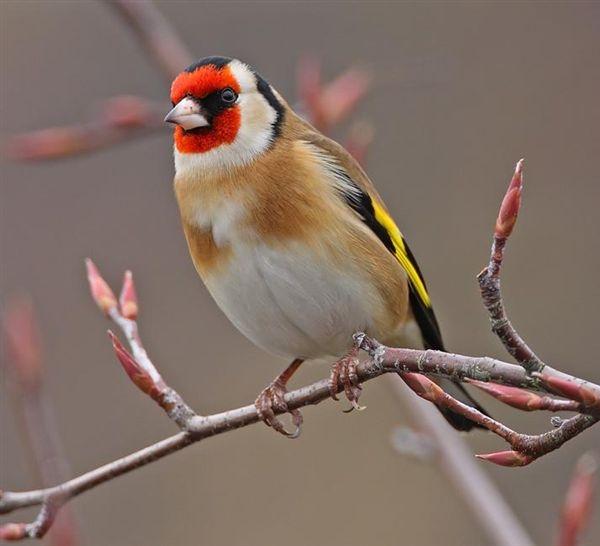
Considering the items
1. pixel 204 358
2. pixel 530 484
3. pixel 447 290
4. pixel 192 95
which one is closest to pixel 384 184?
pixel 447 290

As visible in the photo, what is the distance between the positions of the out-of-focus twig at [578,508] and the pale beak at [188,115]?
1.57 metres

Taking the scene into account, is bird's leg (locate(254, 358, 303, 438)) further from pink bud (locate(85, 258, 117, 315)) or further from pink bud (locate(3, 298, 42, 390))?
pink bud (locate(3, 298, 42, 390))

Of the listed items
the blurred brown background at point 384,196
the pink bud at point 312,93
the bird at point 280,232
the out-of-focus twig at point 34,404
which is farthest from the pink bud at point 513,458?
the blurred brown background at point 384,196

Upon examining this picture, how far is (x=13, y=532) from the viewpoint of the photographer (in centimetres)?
262

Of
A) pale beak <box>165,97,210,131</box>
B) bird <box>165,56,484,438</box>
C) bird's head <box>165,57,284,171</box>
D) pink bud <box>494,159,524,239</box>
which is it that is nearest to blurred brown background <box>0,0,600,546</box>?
bird <box>165,56,484,438</box>

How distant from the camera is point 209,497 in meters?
7.43

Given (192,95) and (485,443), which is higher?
(192,95)

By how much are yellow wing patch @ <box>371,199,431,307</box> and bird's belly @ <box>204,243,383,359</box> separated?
0.82ft

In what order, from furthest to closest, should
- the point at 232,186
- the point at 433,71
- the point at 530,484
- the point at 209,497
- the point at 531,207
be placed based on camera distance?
the point at 531,207, the point at 209,497, the point at 530,484, the point at 433,71, the point at 232,186

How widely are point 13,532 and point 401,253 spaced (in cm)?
162

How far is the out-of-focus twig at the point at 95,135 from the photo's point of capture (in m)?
3.73

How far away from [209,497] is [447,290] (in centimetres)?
214

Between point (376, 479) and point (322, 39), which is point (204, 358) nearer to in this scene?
point (376, 479)

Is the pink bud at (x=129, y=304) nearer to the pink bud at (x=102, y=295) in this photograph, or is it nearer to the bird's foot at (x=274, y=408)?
the pink bud at (x=102, y=295)
